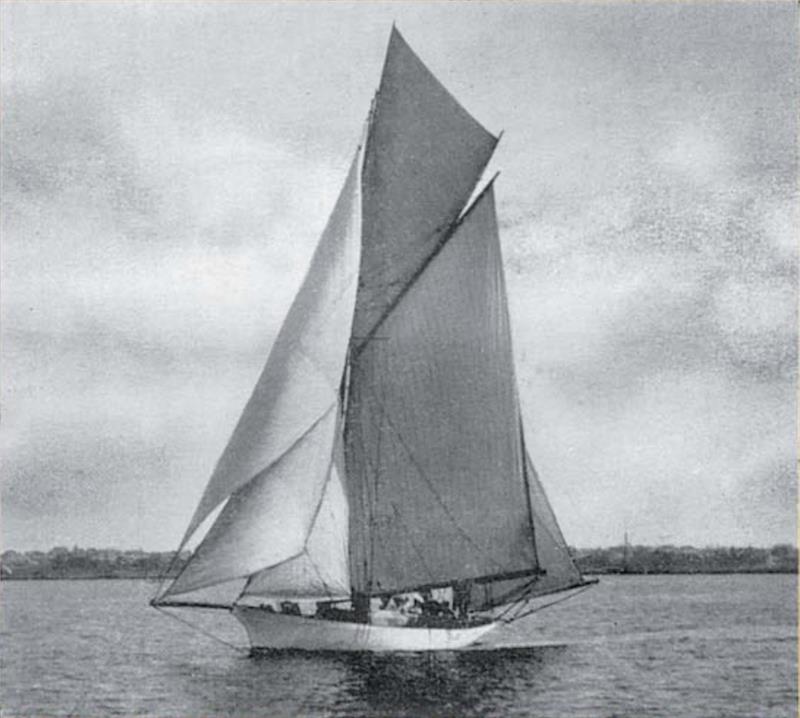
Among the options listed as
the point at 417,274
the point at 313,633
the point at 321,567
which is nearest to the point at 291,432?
the point at 321,567

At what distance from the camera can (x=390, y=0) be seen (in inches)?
729

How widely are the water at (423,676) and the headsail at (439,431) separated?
1.87 m

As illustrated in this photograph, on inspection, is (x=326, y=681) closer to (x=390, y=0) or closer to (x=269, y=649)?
(x=269, y=649)

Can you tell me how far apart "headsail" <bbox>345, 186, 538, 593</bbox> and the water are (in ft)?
6.15

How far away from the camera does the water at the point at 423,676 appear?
18.5m

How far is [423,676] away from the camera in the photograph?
70.0 feet

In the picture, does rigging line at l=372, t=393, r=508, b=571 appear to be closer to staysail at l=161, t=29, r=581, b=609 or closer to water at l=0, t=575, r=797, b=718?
staysail at l=161, t=29, r=581, b=609

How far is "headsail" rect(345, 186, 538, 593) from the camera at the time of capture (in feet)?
76.5

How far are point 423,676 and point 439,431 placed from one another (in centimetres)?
430

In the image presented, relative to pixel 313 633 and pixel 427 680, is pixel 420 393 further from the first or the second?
pixel 427 680

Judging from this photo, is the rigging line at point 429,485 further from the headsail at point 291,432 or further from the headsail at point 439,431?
the headsail at point 291,432

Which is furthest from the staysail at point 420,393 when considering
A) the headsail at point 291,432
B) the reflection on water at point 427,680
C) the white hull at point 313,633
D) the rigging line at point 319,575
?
the reflection on water at point 427,680

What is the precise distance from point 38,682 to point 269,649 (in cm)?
434

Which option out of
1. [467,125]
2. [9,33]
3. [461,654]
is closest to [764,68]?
[467,125]
